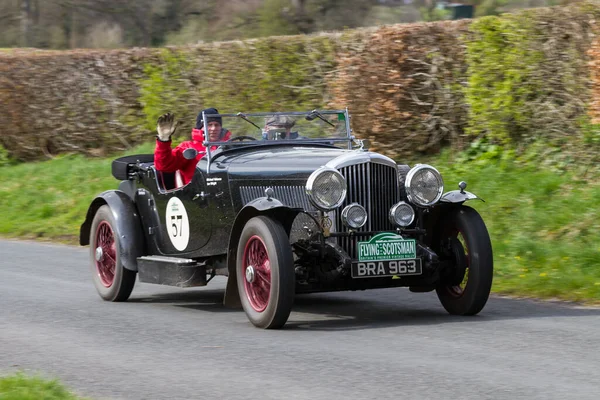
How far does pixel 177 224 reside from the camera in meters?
8.72

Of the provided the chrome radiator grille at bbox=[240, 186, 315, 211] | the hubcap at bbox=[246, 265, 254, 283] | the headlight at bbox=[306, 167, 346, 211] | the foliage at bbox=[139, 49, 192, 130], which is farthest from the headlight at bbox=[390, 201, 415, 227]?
the foliage at bbox=[139, 49, 192, 130]

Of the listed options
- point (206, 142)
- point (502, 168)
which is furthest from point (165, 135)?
point (502, 168)

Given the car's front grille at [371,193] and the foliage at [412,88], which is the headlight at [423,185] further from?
the foliage at [412,88]

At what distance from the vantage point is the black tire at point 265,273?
7109mm

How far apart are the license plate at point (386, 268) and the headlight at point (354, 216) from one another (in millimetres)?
322

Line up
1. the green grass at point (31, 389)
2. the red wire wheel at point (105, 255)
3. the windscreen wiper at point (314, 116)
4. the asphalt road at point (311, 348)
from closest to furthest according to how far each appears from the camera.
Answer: the green grass at point (31, 389) → the asphalt road at point (311, 348) → the windscreen wiper at point (314, 116) → the red wire wheel at point (105, 255)

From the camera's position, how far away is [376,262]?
7.38 meters

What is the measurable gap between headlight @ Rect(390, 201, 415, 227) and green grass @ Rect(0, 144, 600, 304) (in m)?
1.75

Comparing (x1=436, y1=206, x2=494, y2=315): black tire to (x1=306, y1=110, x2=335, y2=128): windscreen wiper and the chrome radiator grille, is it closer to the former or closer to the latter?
the chrome radiator grille

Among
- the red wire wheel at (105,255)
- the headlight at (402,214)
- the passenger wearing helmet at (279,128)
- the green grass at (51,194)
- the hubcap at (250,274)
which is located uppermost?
the passenger wearing helmet at (279,128)

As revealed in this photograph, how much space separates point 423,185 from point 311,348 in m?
1.69

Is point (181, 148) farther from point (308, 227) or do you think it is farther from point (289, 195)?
point (308, 227)

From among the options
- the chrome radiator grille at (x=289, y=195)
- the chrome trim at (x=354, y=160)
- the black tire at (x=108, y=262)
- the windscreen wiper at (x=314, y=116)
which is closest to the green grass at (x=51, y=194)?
the black tire at (x=108, y=262)

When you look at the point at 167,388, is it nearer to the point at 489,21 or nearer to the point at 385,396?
the point at 385,396
